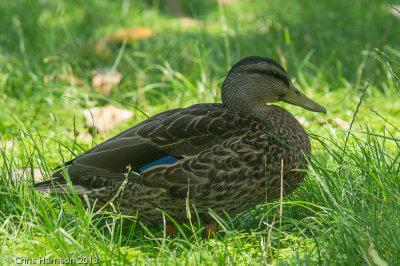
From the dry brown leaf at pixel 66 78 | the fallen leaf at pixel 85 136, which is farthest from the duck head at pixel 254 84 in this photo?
the dry brown leaf at pixel 66 78

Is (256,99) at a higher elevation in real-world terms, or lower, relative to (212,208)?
higher

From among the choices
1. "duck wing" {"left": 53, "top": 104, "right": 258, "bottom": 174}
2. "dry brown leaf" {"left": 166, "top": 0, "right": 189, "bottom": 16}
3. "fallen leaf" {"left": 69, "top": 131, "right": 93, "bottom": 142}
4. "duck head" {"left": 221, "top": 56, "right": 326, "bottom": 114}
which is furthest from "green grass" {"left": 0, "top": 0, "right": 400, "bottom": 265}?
"duck head" {"left": 221, "top": 56, "right": 326, "bottom": 114}

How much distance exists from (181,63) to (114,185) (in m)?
3.02

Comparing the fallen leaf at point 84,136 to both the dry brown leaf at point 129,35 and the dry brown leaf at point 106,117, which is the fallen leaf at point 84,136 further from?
the dry brown leaf at point 129,35

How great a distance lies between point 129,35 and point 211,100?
2.32 meters

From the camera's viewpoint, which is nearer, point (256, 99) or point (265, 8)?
point (256, 99)

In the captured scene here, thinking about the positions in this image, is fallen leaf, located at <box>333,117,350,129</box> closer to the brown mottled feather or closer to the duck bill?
the duck bill

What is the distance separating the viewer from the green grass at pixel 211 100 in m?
2.82

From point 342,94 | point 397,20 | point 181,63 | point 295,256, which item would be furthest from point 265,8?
point 295,256

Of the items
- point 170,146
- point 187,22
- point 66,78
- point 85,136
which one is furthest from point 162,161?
point 187,22

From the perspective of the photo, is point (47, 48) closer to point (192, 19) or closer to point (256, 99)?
point (192, 19)

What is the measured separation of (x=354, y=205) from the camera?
2945 mm

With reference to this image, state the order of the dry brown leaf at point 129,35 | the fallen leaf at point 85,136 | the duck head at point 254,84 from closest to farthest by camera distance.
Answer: the duck head at point 254,84 → the fallen leaf at point 85,136 → the dry brown leaf at point 129,35

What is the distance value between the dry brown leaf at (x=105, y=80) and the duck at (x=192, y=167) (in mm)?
2290
